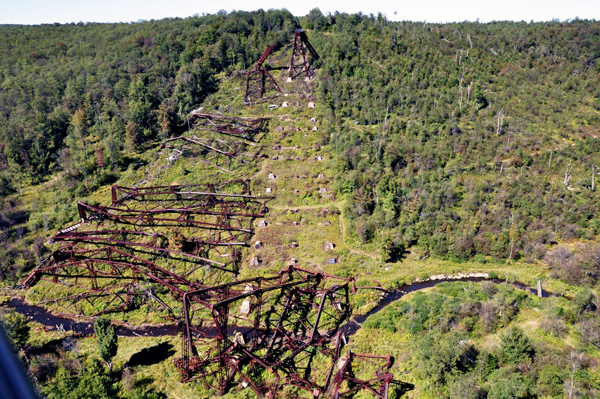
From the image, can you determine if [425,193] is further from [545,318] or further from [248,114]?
[248,114]

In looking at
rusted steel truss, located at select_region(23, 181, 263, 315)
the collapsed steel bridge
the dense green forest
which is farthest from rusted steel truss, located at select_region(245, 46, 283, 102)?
the collapsed steel bridge

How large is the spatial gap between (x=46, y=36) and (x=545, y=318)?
13443cm

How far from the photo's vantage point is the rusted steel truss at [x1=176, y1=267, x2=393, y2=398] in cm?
2789

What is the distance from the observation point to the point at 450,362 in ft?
86.6

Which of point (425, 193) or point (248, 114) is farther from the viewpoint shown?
point (248, 114)

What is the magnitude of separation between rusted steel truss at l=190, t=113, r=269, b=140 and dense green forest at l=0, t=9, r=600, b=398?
3.19 metres

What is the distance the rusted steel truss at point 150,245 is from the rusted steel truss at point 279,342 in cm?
510

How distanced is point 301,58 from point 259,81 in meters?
10.5

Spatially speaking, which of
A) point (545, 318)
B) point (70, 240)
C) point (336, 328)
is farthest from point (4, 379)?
point (70, 240)

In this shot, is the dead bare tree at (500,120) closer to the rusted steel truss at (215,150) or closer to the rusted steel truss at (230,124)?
the rusted steel truss at (230,124)

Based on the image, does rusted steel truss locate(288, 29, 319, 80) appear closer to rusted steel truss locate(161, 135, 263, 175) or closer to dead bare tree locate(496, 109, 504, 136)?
rusted steel truss locate(161, 135, 263, 175)

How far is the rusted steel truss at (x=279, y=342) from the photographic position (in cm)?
2789

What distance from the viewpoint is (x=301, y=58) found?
7912 centimetres

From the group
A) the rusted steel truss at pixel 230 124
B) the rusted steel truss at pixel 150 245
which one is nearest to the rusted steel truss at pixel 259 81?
the rusted steel truss at pixel 230 124
